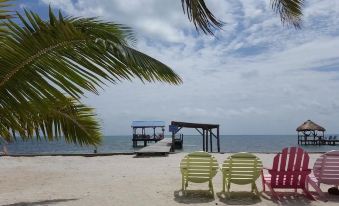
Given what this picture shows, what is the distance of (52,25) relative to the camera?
3334mm

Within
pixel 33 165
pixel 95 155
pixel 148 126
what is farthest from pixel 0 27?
pixel 148 126

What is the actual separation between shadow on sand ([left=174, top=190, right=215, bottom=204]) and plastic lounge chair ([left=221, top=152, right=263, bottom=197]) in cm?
43

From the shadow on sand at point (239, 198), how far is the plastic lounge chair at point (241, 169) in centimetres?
13

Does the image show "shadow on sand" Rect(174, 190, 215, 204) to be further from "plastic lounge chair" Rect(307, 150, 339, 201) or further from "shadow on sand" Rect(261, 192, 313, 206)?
"plastic lounge chair" Rect(307, 150, 339, 201)

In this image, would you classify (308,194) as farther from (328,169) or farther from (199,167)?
(199,167)

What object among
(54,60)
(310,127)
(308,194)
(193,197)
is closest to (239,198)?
(193,197)

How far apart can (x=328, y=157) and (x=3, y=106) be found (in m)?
6.38

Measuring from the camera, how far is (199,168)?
8.62 metres

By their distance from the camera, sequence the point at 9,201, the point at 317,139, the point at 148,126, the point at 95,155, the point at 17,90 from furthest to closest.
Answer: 1. the point at 317,139
2. the point at 148,126
3. the point at 95,155
4. the point at 9,201
5. the point at 17,90

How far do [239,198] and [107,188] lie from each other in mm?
2892

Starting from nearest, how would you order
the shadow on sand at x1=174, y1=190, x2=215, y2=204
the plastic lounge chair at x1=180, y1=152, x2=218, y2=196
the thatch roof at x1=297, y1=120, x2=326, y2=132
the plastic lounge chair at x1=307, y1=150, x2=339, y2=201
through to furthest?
1. the shadow on sand at x1=174, y1=190, x2=215, y2=204
2. the plastic lounge chair at x1=307, y1=150, x2=339, y2=201
3. the plastic lounge chair at x1=180, y1=152, x2=218, y2=196
4. the thatch roof at x1=297, y1=120, x2=326, y2=132

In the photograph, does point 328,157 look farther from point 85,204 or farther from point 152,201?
point 85,204

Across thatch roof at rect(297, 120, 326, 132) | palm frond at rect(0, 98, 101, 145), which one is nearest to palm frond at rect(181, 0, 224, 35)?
palm frond at rect(0, 98, 101, 145)

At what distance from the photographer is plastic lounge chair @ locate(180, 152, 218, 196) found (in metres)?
8.52
